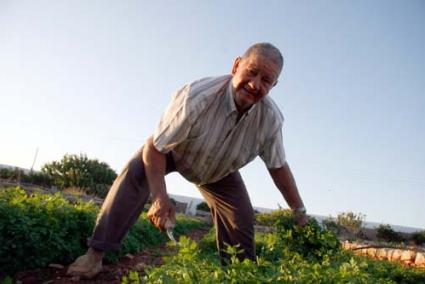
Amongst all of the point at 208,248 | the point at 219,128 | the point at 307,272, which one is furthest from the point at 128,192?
the point at 208,248

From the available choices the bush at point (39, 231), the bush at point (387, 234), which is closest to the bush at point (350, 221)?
the bush at point (387, 234)

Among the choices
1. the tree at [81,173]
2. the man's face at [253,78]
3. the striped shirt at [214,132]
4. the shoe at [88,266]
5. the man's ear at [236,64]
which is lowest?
the tree at [81,173]

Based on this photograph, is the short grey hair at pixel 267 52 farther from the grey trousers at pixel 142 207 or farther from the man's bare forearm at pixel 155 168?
the grey trousers at pixel 142 207

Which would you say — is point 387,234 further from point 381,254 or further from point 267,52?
point 267,52

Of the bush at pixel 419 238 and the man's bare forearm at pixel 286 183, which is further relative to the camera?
the bush at pixel 419 238

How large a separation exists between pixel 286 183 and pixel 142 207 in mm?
1236

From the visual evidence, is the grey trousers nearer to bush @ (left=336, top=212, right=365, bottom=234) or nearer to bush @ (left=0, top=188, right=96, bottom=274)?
bush @ (left=0, top=188, right=96, bottom=274)

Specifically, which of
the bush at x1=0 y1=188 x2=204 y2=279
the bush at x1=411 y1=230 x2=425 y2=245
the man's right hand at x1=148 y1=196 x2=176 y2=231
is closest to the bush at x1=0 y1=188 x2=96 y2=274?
the bush at x1=0 y1=188 x2=204 y2=279

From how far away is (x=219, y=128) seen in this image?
3.23m

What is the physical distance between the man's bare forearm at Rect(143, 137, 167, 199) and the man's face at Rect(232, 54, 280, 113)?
71 centimetres

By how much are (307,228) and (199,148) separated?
123 centimetres

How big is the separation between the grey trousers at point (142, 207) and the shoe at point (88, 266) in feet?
0.37

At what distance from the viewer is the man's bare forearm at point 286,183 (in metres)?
3.58

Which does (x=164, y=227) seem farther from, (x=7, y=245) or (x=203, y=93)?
(x=7, y=245)
